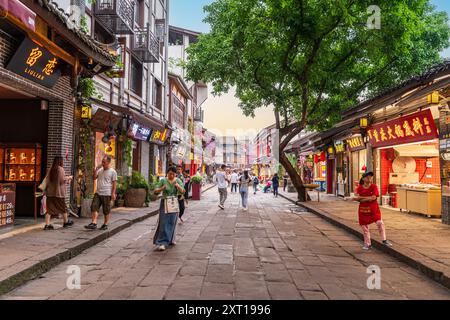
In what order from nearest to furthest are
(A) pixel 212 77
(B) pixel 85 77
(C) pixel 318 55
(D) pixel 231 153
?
(B) pixel 85 77 → (C) pixel 318 55 → (A) pixel 212 77 → (D) pixel 231 153

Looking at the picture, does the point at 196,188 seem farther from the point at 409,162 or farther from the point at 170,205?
the point at 170,205

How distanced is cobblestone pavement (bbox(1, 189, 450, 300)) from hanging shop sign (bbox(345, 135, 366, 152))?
9529mm

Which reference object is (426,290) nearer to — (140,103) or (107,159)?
(107,159)

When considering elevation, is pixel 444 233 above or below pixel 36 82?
below

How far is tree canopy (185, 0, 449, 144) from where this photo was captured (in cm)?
1498

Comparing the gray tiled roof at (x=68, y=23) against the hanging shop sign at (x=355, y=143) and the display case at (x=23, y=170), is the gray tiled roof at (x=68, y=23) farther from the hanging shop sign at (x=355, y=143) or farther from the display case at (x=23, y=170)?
the hanging shop sign at (x=355, y=143)

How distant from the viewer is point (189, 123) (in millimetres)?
38906

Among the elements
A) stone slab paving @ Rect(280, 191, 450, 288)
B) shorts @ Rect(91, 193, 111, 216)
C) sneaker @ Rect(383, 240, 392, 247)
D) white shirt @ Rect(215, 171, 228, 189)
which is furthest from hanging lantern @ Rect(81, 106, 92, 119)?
sneaker @ Rect(383, 240, 392, 247)

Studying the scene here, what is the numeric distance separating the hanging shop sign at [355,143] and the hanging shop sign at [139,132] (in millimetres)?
9563

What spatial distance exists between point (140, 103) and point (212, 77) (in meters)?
3.84

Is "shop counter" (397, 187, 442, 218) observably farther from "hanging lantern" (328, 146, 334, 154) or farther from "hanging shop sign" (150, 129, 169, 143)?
"hanging shop sign" (150, 129, 169, 143)

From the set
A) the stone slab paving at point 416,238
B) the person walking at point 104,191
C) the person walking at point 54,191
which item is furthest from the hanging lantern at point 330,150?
the person walking at point 54,191
